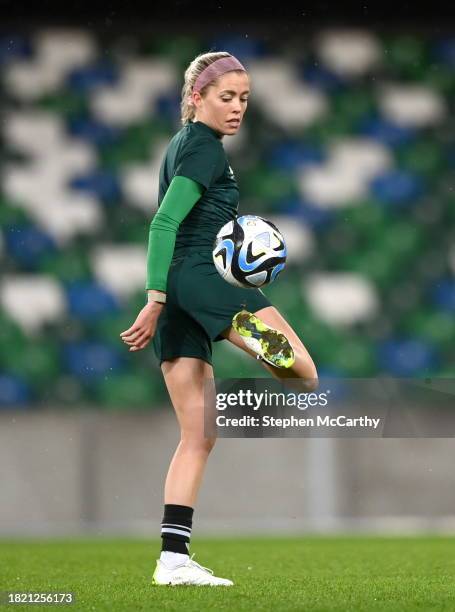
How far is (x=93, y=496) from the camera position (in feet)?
16.6

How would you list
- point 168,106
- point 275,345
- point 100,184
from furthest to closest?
point 168,106 < point 100,184 < point 275,345

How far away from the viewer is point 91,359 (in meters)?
5.67

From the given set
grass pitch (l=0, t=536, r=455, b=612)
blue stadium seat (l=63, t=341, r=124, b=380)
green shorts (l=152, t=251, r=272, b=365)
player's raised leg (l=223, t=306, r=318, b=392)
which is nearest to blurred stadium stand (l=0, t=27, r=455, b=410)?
blue stadium seat (l=63, t=341, r=124, b=380)

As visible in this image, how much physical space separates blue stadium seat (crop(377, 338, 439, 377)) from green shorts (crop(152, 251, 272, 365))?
3577mm

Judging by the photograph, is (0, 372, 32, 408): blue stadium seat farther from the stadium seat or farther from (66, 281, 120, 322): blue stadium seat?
(66, 281, 120, 322): blue stadium seat

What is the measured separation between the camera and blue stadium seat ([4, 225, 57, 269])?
5949 mm

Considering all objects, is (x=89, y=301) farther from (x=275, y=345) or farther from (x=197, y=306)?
(x=275, y=345)

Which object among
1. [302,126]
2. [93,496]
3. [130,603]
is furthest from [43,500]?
[130,603]

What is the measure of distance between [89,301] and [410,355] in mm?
1662

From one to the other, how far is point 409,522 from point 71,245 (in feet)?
7.36

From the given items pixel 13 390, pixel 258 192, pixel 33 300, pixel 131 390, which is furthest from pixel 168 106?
pixel 13 390

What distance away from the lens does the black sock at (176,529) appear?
7.64 ft

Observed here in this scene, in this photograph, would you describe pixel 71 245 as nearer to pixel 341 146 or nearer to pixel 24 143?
pixel 24 143

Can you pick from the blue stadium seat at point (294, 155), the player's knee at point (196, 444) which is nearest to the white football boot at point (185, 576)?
Answer: the player's knee at point (196, 444)
